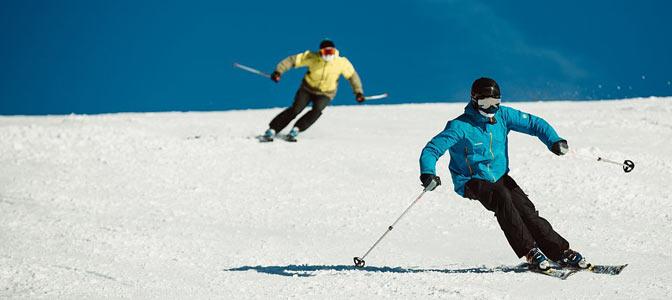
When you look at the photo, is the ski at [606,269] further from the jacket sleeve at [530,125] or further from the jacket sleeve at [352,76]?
the jacket sleeve at [352,76]

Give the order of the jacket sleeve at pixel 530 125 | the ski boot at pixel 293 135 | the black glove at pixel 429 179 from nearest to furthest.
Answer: the black glove at pixel 429 179 < the jacket sleeve at pixel 530 125 < the ski boot at pixel 293 135

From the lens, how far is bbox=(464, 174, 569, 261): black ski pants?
4992mm

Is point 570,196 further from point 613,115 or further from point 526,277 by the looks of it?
point 613,115

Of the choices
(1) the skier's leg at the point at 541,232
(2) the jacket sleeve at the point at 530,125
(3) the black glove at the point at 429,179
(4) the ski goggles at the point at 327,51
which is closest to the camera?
(3) the black glove at the point at 429,179

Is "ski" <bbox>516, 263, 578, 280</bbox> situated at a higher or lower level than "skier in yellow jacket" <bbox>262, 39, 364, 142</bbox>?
lower

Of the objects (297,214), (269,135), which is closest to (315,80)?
(269,135)

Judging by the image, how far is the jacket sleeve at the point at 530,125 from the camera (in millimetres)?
5172

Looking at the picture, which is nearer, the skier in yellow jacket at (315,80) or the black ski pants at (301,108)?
the skier in yellow jacket at (315,80)

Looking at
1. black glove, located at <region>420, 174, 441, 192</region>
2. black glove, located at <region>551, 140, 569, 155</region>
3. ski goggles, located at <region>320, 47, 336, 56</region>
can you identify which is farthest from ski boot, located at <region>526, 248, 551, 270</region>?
ski goggles, located at <region>320, 47, 336, 56</region>

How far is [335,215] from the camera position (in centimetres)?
750

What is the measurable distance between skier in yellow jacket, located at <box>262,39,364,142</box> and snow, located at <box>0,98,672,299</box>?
414 mm

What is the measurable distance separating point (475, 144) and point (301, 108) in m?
6.71

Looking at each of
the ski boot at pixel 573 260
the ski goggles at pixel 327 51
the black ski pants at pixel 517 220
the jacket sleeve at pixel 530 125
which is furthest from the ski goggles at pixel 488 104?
the ski goggles at pixel 327 51

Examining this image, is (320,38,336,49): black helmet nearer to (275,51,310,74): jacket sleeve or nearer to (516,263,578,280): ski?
(275,51,310,74): jacket sleeve
